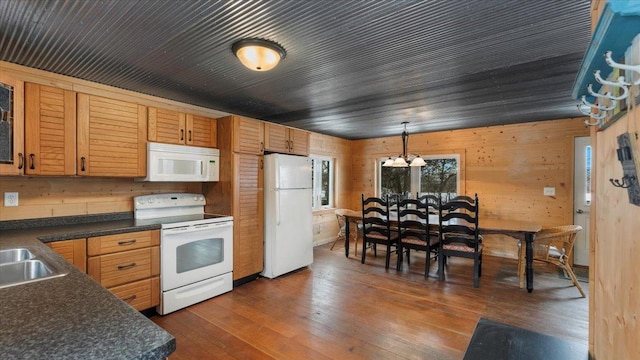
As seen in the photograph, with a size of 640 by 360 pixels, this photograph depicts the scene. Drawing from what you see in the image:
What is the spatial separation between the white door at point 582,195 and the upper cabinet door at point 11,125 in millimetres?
6365

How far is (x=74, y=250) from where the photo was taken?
2.29 meters

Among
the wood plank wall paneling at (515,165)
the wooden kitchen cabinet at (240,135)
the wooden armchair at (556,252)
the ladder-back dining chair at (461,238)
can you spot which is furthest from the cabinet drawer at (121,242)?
the wood plank wall paneling at (515,165)

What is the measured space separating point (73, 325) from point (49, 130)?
2281 mm

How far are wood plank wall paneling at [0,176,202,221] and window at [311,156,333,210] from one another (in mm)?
3101

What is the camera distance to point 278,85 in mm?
3039

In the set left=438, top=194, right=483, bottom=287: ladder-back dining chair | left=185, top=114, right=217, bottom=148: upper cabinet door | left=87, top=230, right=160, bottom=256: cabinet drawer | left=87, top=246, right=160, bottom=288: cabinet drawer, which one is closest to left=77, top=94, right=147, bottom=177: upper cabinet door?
left=185, top=114, right=217, bottom=148: upper cabinet door

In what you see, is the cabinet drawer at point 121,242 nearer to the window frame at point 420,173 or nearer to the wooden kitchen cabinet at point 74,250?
the wooden kitchen cabinet at point 74,250

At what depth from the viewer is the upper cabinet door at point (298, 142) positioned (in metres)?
4.15

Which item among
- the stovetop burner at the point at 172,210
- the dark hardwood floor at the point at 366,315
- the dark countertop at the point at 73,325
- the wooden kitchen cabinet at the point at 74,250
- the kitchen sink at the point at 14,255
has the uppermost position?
the stovetop burner at the point at 172,210

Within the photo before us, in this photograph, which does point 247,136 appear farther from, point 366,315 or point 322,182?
point 322,182

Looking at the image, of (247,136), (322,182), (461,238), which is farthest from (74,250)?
(322,182)

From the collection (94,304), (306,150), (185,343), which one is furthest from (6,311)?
(306,150)

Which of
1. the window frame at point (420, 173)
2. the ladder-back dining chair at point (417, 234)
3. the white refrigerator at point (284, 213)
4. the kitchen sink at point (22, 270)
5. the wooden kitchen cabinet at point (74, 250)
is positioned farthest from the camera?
the window frame at point (420, 173)

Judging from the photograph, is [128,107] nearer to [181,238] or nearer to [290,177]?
[181,238]
